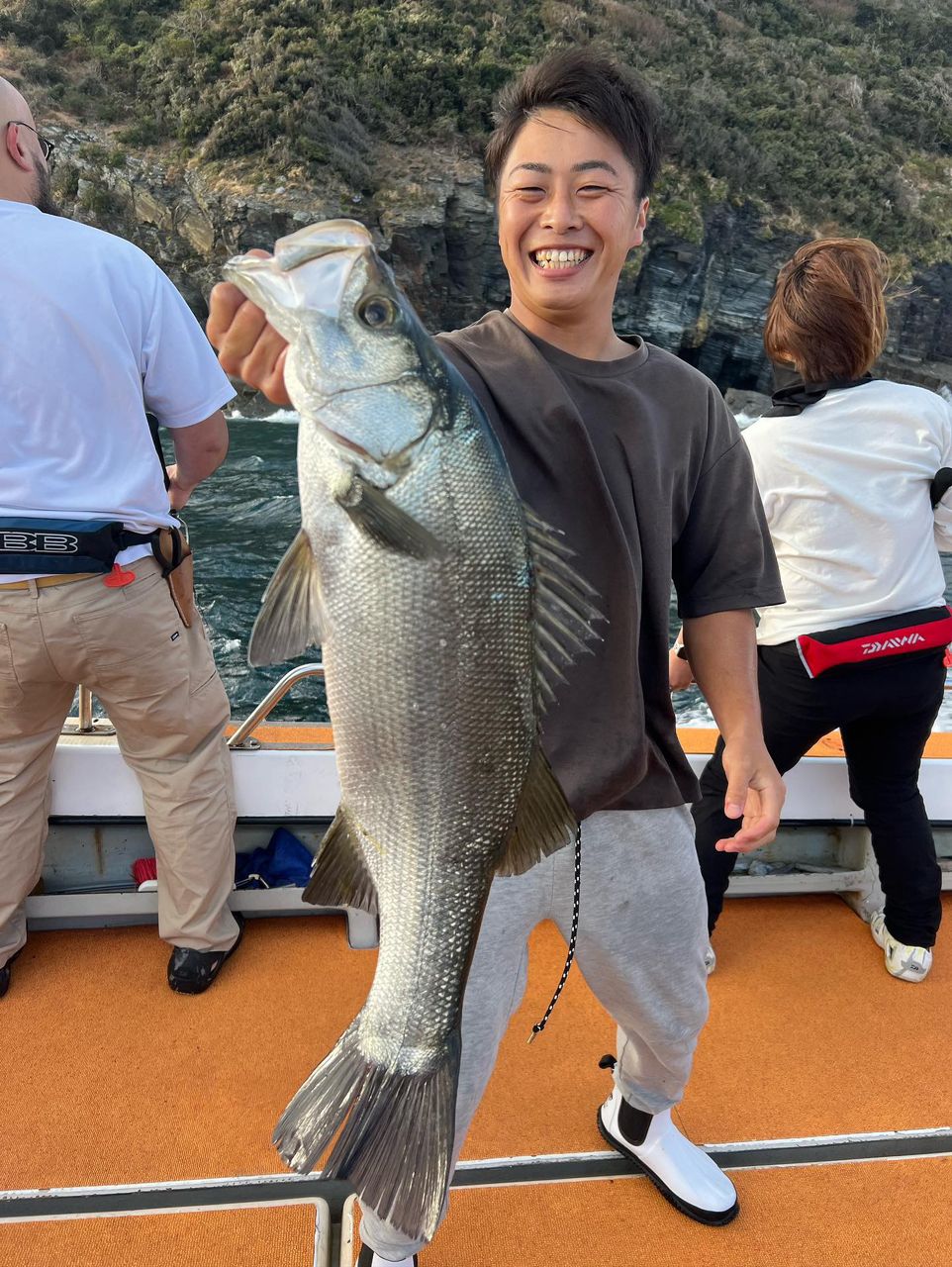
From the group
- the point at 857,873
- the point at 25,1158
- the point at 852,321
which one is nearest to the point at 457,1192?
the point at 25,1158

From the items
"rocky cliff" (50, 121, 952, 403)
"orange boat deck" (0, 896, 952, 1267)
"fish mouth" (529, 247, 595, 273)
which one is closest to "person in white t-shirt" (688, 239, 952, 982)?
"orange boat deck" (0, 896, 952, 1267)

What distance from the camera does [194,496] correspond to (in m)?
16.0

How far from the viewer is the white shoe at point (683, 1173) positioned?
6.69ft

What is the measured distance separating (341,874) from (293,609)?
1.50ft

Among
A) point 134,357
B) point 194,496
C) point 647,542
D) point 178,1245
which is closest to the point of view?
point 647,542

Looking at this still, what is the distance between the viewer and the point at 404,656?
3.67 feet

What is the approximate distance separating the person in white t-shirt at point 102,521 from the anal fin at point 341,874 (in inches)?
54.3

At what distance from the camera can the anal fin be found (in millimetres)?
1287

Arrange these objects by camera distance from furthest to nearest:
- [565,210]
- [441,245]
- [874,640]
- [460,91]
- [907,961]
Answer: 1. [460,91]
2. [441,245]
3. [907,961]
4. [874,640]
5. [565,210]

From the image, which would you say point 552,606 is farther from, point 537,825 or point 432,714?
point 537,825

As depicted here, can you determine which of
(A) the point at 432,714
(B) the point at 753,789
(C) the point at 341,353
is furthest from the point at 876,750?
(C) the point at 341,353

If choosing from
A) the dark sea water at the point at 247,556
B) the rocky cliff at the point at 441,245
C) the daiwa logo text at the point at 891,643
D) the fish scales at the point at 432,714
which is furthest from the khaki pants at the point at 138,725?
the rocky cliff at the point at 441,245

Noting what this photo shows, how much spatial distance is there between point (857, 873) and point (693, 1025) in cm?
186

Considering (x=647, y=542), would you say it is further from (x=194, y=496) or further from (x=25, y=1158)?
(x=194, y=496)
